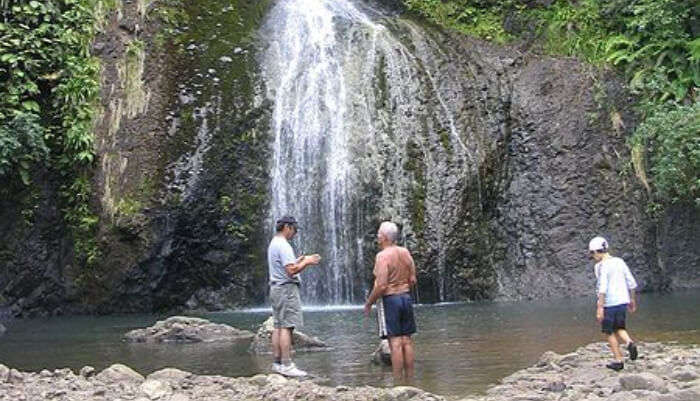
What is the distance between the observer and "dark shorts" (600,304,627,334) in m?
9.45

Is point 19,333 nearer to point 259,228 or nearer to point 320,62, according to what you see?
point 259,228

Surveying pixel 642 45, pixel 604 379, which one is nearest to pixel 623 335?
pixel 604 379

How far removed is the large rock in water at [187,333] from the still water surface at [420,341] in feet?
1.27

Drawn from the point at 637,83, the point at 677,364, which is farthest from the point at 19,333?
the point at 637,83

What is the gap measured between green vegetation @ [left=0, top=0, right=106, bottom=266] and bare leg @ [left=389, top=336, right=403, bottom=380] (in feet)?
35.6

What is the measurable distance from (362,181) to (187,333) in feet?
23.4

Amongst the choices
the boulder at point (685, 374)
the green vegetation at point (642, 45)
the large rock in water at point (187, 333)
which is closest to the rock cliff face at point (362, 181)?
the green vegetation at point (642, 45)

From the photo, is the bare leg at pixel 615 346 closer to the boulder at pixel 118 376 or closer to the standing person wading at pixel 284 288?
the standing person wading at pixel 284 288

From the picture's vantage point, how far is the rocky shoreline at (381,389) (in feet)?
25.4

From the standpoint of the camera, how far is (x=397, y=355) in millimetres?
9312

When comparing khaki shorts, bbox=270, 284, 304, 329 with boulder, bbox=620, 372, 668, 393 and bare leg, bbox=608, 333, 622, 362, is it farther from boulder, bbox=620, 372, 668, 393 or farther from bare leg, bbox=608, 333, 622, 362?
boulder, bbox=620, 372, 668, 393

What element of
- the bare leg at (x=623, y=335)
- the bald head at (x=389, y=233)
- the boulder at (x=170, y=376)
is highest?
the bald head at (x=389, y=233)

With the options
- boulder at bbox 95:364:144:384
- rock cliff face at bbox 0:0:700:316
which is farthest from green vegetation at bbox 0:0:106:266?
boulder at bbox 95:364:144:384

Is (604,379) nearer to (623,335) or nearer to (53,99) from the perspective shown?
(623,335)
